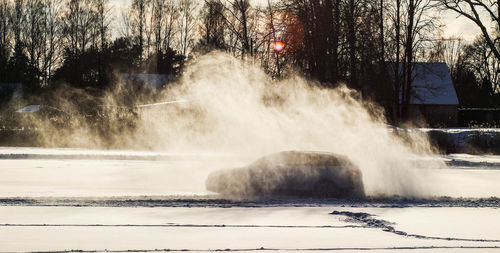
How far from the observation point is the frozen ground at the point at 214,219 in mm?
9523

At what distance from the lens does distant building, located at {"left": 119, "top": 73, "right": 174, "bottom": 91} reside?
75688mm

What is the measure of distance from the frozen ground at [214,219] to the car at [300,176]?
495 millimetres

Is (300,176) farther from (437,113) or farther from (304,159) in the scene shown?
(437,113)

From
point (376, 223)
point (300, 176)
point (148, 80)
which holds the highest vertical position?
point (148, 80)

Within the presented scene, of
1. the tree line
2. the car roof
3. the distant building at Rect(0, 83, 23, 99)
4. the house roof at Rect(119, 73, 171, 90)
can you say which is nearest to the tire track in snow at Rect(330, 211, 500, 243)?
the car roof

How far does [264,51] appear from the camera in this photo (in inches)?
1747

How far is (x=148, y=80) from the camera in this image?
78188mm

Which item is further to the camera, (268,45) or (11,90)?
(11,90)

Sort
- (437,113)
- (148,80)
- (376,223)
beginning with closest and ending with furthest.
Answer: (376,223), (437,113), (148,80)

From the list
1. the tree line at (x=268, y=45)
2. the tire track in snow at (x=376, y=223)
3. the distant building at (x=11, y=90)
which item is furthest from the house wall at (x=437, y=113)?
the tire track in snow at (x=376, y=223)

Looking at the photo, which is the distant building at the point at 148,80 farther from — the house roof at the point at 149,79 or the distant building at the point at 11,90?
the distant building at the point at 11,90

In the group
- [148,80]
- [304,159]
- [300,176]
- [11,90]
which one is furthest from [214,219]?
[148,80]

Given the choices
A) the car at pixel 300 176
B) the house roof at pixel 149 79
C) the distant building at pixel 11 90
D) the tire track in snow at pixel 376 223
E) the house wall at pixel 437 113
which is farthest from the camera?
the house roof at pixel 149 79

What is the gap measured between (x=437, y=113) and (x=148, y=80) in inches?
1454
